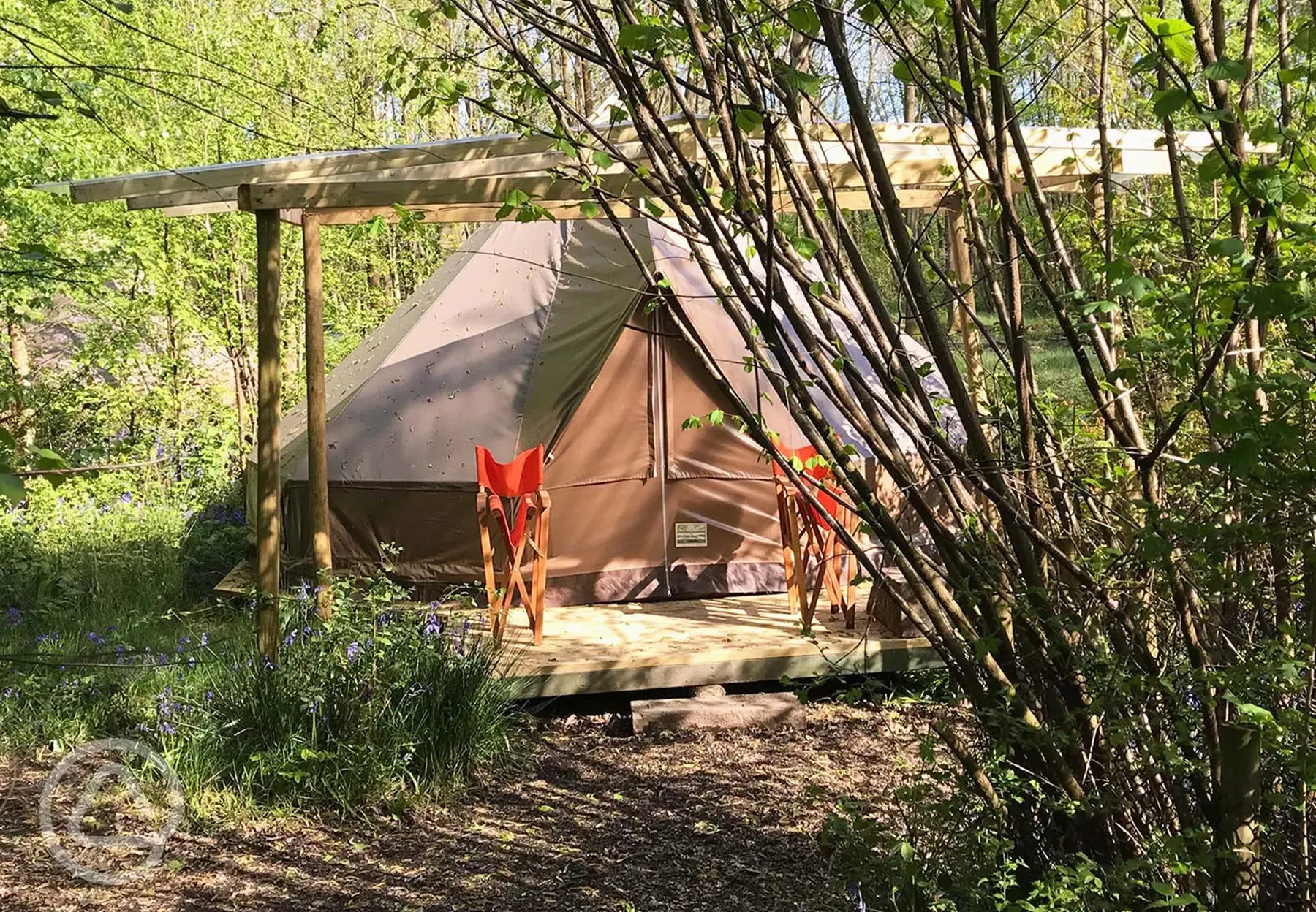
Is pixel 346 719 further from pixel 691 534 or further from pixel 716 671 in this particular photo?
pixel 691 534

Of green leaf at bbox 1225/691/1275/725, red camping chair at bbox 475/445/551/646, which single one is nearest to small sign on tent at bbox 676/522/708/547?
red camping chair at bbox 475/445/551/646

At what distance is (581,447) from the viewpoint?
22.3 feet

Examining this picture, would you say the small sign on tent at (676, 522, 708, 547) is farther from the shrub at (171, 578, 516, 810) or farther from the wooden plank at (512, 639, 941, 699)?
the shrub at (171, 578, 516, 810)

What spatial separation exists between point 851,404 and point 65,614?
5826 mm

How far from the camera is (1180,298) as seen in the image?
5.54 feet

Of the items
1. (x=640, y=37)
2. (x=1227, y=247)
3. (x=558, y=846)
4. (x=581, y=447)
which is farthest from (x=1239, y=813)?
(x=581, y=447)

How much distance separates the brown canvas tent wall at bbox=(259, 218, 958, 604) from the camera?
673cm

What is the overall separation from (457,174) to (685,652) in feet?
8.04

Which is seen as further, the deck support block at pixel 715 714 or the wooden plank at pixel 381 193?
the deck support block at pixel 715 714

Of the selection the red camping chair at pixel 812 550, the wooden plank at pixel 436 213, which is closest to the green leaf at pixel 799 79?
the wooden plank at pixel 436 213

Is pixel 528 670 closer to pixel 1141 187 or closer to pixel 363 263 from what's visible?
pixel 1141 187

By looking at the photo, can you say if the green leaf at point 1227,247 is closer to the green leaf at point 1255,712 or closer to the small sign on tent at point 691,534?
the green leaf at point 1255,712

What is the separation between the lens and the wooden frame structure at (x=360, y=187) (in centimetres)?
461

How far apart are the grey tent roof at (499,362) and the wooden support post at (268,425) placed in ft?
5.78
